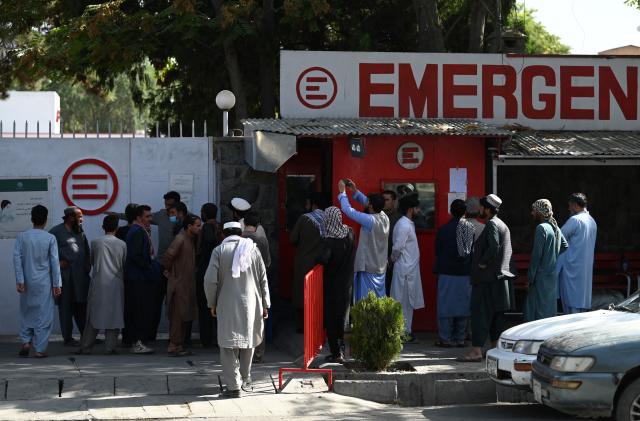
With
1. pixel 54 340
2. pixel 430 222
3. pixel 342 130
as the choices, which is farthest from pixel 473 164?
pixel 54 340

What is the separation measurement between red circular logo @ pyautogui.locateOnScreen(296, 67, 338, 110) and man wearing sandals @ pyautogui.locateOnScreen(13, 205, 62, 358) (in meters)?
3.81

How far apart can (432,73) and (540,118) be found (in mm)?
1584

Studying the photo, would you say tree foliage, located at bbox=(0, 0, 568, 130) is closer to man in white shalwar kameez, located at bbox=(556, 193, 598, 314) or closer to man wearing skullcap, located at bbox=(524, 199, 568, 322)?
man in white shalwar kameez, located at bbox=(556, 193, 598, 314)

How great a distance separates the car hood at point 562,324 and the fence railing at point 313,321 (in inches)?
73.9

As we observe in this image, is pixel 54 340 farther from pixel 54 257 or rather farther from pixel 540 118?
pixel 540 118

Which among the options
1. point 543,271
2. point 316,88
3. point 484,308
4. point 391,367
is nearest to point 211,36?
point 316,88

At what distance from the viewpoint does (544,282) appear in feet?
39.2

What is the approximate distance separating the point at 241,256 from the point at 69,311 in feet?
12.0

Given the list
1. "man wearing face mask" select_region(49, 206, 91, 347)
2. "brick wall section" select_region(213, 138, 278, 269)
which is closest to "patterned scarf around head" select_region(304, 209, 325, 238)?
"brick wall section" select_region(213, 138, 278, 269)

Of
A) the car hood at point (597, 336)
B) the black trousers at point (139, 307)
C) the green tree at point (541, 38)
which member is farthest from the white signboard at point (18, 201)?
the green tree at point (541, 38)

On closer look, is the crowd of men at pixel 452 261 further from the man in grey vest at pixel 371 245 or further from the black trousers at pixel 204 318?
the black trousers at pixel 204 318

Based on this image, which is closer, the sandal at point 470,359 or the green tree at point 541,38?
the sandal at point 470,359

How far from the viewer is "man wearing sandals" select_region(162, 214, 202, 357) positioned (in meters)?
12.8

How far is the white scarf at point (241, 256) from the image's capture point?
34.3 feet
